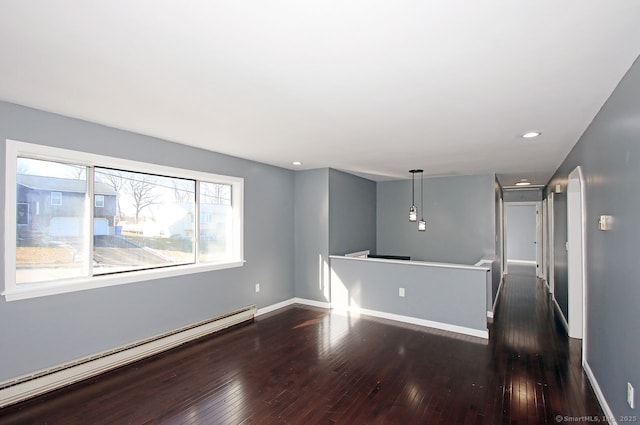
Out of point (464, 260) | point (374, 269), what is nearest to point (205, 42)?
point (374, 269)

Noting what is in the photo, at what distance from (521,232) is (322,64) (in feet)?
39.0

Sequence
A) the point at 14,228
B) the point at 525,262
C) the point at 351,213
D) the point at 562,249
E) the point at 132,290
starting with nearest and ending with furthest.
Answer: the point at 14,228 < the point at 132,290 < the point at 562,249 < the point at 351,213 < the point at 525,262

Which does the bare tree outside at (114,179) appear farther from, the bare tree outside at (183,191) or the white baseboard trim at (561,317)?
the white baseboard trim at (561,317)

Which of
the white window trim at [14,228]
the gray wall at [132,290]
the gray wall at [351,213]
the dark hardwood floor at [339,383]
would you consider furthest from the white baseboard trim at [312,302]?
the white window trim at [14,228]

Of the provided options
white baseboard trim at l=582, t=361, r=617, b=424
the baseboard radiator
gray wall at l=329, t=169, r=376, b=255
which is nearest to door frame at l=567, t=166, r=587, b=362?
white baseboard trim at l=582, t=361, r=617, b=424

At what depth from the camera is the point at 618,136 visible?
7.15ft

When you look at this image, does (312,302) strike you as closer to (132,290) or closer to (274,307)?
(274,307)

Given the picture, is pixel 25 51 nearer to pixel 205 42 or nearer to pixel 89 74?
pixel 89 74

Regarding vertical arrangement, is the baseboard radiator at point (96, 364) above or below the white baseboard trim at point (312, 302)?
above

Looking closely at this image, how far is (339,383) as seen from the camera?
292cm

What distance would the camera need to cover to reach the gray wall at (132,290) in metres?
2.65

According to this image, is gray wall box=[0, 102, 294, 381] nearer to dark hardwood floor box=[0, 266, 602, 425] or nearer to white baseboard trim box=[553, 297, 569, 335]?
dark hardwood floor box=[0, 266, 602, 425]

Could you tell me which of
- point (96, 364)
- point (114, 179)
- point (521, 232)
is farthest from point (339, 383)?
point (521, 232)

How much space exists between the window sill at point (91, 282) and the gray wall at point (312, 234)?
6.30 feet
